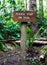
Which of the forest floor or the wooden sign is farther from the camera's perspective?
the forest floor

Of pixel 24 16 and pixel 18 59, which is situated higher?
pixel 24 16

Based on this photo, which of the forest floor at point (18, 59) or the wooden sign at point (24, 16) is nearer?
the wooden sign at point (24, 16)

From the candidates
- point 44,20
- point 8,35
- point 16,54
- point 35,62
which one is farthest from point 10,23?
point 35,62

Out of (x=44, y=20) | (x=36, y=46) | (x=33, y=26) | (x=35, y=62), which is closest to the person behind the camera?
(x=35, y=62)

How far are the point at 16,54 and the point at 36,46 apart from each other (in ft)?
6.14

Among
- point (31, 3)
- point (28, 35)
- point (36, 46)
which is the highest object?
point (31, 3)

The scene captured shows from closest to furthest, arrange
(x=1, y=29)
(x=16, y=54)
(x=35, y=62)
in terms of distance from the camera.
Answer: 1. (x=35, y=62)
2. (x=16, y=54)
3. (x=1, y=29)

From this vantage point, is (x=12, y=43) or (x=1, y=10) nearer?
(x=12, y=43)

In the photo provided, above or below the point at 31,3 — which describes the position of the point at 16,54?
below

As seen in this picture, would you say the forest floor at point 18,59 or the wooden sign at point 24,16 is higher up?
the wooden sign at point 24,16

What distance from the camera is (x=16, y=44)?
34.3 feet

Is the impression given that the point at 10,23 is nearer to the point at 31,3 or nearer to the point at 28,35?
the point at 31,3

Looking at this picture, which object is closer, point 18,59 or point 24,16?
point 24,16

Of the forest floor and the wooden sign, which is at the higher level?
the wooden sign
